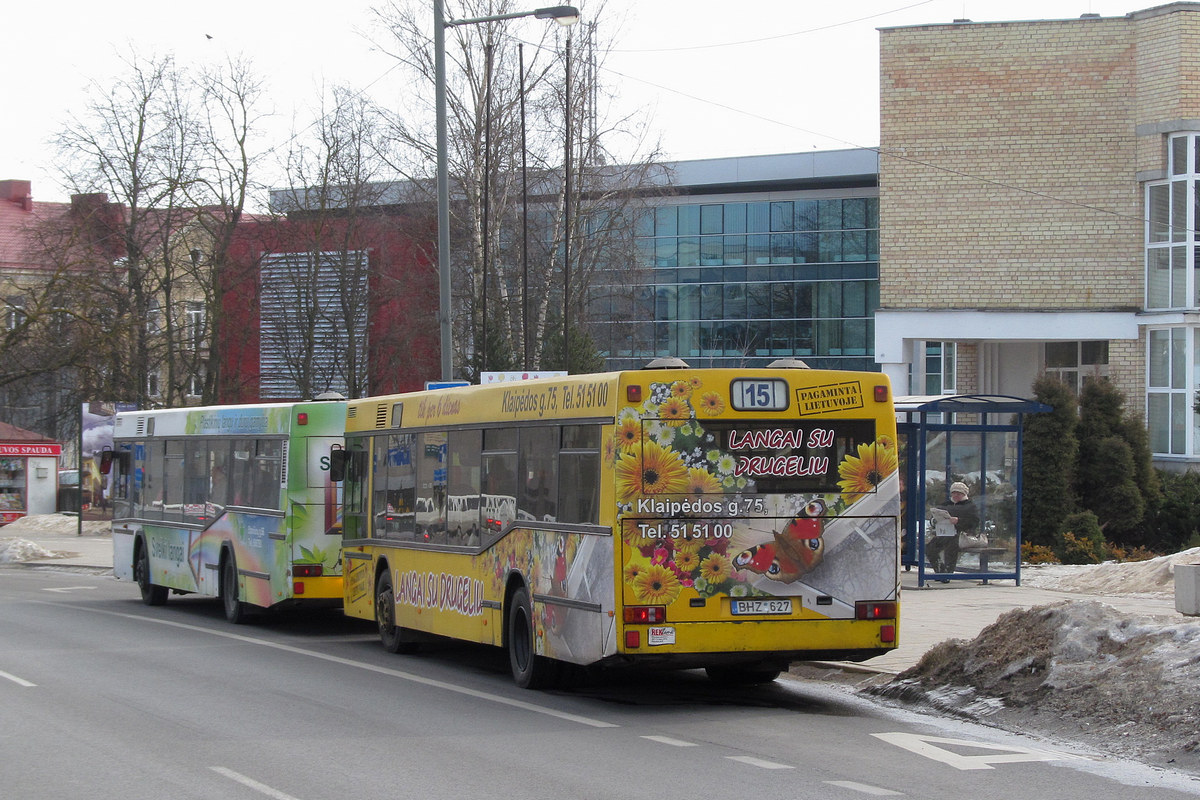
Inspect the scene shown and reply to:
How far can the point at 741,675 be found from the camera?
12.9 m

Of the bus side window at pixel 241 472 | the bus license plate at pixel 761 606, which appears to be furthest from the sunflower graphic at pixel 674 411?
the bus side window at pixel 241 472

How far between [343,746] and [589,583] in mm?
2400

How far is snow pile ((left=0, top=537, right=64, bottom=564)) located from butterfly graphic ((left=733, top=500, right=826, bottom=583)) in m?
28.0

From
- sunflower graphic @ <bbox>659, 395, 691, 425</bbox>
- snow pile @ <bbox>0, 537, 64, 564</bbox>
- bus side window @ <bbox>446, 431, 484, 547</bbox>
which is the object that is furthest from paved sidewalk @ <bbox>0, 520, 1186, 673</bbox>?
snow pile @ <bbox>0, 537, 64, 564</bbox>

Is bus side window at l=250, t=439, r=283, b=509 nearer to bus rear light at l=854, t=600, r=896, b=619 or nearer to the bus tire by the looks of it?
the bus tire

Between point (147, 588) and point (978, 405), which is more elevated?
point (978, 405)

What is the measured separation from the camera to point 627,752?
30.3 ft

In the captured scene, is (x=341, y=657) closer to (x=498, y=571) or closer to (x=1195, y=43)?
(x=498, y=571)

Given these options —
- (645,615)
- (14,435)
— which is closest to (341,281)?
(14,435)

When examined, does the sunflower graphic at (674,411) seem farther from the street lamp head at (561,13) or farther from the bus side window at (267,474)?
the street lamp head at (561,13)

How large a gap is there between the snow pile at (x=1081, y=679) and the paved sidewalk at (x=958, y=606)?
3.55 feet

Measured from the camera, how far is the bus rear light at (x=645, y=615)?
1063 centimetres

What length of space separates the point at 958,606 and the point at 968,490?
11.7 ft

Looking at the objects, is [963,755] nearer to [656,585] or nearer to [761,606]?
[761,606]
